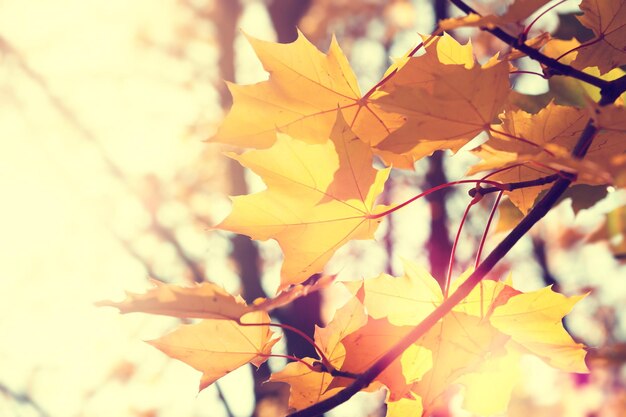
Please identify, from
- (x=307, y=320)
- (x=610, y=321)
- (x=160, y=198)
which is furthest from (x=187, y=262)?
(x=610, y=321)

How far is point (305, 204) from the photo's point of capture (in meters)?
0.62

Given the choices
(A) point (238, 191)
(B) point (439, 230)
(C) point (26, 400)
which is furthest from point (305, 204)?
(C) point (26, 400)

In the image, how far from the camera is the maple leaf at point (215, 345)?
0.62 metres

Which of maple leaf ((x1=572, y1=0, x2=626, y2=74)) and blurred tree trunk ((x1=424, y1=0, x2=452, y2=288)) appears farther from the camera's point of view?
blurred tree trunk ((x1=424, y1=0, x2=452, y2=288))

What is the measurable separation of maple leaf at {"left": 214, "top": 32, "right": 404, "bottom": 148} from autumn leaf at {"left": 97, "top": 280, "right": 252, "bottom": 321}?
23 centimetres

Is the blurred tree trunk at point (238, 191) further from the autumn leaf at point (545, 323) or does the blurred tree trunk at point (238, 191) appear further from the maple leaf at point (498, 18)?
the maple leaf at point (498, 18)

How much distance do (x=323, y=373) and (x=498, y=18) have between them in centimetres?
44

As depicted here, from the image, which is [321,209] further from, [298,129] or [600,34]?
[600,34]

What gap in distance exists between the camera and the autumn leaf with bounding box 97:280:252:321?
44cm

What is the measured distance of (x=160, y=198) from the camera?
4016 mm

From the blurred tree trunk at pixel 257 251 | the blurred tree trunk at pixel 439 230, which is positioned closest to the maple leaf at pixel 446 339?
the blurred tree trunk at pixel 257 251

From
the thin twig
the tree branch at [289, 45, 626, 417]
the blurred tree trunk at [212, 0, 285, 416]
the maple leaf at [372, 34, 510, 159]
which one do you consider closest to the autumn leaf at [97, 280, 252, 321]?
the tree branch at [289, 45, 626, 417]

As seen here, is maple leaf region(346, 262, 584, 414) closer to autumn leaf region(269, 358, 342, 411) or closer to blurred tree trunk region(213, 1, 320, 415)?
autumn leaf region(269, 358, 342, 411)

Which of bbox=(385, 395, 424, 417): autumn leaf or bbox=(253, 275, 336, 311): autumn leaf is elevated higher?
bbox=(253, 275, 336, 311): autumn leaf
